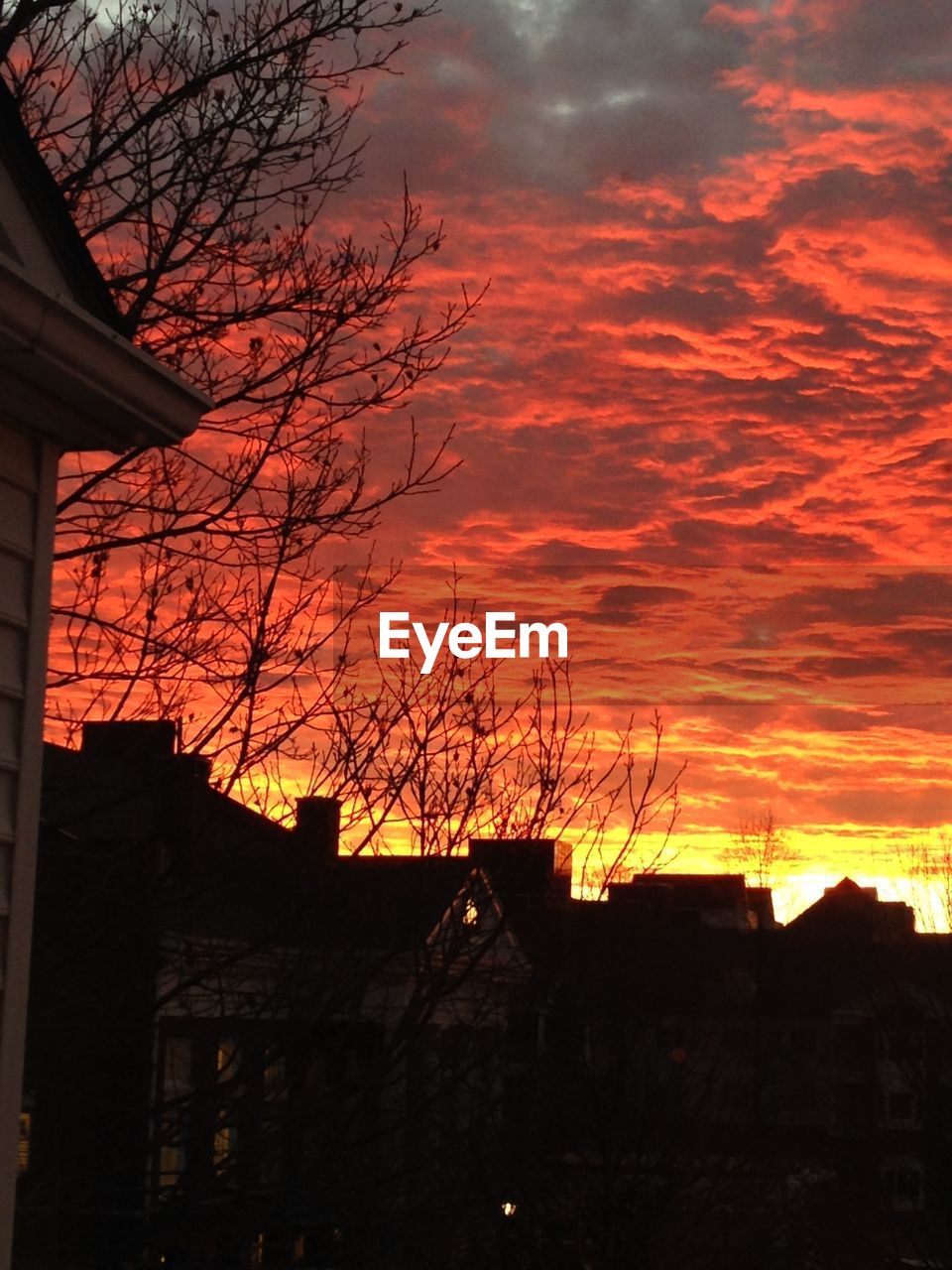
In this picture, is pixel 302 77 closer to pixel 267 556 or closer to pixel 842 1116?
pixel 267 556

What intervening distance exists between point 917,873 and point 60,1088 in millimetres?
25389

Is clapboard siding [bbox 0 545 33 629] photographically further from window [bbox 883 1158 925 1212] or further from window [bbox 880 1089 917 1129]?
window [bbox 880 1089 917 1129]

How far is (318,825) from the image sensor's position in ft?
27.3

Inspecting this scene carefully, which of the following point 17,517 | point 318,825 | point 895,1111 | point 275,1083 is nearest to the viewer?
point 17,517

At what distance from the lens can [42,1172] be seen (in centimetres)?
810

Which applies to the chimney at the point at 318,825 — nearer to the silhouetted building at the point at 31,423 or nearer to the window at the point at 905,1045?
the silhouetted building at the point at 31,423

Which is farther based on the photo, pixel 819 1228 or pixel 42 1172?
pixel 819 1228

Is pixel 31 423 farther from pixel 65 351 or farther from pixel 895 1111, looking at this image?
pixel 895 1111

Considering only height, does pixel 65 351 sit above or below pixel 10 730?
above

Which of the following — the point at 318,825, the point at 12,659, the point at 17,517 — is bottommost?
the point at 12,659

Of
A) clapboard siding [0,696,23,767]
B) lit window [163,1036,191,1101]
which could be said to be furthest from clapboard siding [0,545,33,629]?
lit window [163,1036,191,1101]

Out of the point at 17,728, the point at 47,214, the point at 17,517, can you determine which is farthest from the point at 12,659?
the point at 47,214

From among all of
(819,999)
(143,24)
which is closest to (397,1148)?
(143,24)

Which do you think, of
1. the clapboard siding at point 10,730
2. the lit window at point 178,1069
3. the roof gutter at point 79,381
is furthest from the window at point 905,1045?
the clapboard siding at point 10,730
